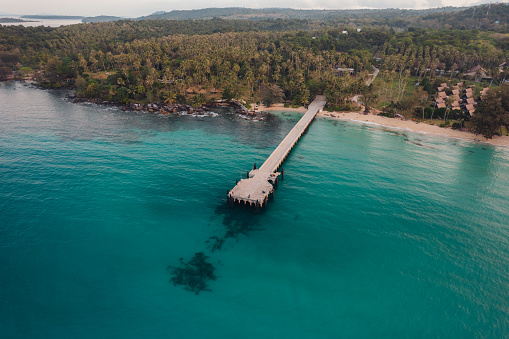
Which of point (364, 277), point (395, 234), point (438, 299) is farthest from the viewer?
point (395, 234)

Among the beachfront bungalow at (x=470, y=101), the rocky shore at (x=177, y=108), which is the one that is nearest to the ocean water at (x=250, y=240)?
the rocky shore at (x=177, y=108)

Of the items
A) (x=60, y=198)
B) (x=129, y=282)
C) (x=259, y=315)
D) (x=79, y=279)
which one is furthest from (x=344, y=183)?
(x=60, y=198)

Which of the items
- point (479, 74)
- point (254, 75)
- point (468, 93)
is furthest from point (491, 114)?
point (254, 75)

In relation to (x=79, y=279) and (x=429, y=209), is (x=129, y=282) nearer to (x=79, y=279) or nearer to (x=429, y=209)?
(x=79, y=279)

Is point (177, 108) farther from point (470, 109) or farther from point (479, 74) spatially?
point (479, 74)

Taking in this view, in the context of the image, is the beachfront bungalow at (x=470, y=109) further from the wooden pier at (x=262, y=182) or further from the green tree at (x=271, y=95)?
the green tree at (x=271, y=95)

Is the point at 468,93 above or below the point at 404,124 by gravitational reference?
above
